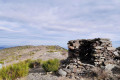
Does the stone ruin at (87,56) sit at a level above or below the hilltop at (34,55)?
above

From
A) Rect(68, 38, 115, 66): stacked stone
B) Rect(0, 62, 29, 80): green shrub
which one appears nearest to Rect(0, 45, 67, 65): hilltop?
Rect(68, 38, 115, 66): stacked stone

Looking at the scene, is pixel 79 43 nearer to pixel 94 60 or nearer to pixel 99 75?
pixel 94 60

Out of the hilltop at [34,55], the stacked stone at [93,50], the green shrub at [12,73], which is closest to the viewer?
the green shrub at [12,73]

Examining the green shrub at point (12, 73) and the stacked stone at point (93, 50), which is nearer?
the green shrub at point (12, 73)

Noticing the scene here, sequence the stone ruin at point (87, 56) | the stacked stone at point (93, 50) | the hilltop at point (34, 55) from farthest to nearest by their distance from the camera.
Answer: the hilltop at point (34, 55) → the stacked stone at point (93, 50) → the stone ruin at point (87, 56)

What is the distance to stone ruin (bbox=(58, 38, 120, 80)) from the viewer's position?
7.85 meters

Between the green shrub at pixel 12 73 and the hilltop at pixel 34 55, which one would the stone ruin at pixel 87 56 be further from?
the hilltop at pixel 34 55

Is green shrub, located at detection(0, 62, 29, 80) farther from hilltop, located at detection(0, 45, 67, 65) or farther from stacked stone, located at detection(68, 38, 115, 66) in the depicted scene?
hilltop, located at detection(0, 45, 67, 65)


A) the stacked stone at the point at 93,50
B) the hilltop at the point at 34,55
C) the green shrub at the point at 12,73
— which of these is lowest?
the hilltop at the point at 34,55

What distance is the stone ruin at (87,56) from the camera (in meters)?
7.85

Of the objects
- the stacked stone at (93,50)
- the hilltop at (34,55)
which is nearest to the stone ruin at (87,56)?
the stacked stone at (93,50)

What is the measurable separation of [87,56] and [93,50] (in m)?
1.17

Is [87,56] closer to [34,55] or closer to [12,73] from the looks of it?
[12,73]

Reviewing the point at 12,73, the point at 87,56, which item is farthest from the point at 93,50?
the point at 12,73
